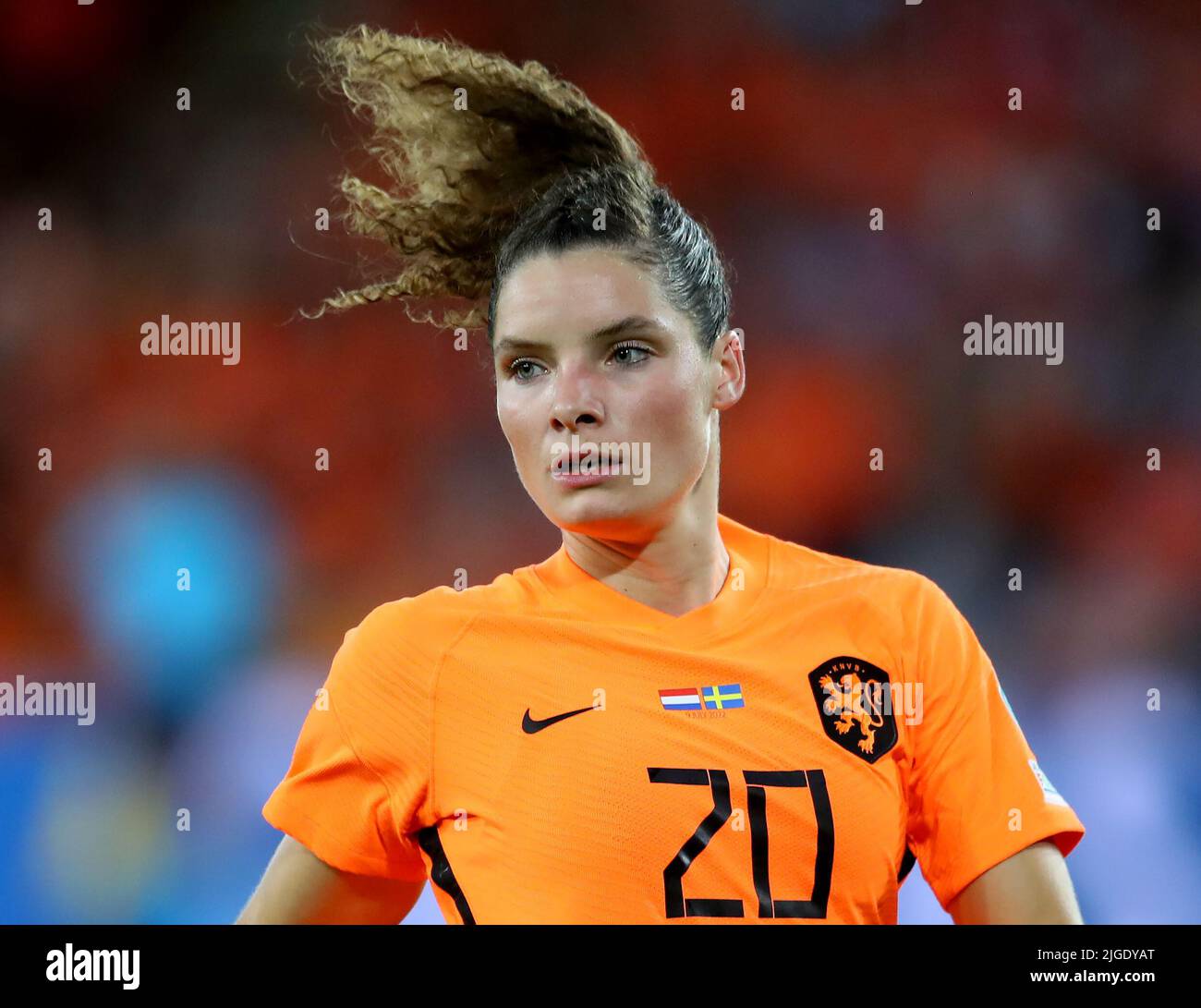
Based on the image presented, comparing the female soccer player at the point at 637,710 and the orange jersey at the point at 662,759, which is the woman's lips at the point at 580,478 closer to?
the female soccer player at the point at 637,710

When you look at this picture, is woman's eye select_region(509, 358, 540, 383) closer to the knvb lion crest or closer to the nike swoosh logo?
the nike swoosh logo

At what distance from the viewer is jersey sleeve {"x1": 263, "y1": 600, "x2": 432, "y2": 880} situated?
2000 millimetres

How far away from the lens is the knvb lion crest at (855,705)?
80.4 inches

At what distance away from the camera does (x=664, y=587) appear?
219 cm

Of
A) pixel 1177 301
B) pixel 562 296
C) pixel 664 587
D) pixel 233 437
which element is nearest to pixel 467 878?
pixel 664 587

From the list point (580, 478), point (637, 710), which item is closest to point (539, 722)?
point (637, 710)

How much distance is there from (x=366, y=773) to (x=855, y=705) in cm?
77

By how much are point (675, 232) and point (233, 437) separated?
1.75m

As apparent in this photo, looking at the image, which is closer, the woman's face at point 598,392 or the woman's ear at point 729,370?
the woman's face at point 598,392

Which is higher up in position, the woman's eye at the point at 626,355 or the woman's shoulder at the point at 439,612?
the woman's eye at the point at 626,355

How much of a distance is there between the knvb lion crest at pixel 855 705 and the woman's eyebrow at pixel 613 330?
615 mm

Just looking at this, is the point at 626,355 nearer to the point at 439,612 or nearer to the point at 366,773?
the point at 439,612

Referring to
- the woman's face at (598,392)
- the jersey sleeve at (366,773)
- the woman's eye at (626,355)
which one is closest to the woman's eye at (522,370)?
the woman's face at (598,392)
